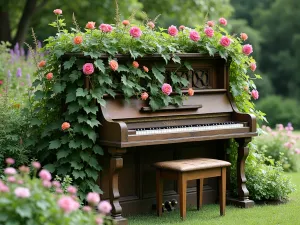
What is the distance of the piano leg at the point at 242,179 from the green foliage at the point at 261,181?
7.9 inches

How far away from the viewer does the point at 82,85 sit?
5848 mm

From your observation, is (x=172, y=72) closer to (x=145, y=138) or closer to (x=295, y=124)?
(x=145, y=138)

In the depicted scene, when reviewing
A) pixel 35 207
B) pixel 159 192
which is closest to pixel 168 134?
→ pixel 159 192

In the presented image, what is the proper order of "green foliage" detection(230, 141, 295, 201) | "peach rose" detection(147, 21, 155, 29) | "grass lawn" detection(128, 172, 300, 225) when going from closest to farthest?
"grass lawn" detection(128, 172, 300, 225) → "peach rose" detection(147, 21, 155, 29) → "green foliage" detection(230, 141, 295, 201)

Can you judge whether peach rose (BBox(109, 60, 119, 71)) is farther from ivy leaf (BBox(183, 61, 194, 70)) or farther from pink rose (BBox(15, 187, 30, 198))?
pink rose (BBox(15, 187, 30, 198))

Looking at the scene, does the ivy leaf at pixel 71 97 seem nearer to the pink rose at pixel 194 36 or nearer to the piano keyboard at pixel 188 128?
the piano keyboard at pixel 188 128

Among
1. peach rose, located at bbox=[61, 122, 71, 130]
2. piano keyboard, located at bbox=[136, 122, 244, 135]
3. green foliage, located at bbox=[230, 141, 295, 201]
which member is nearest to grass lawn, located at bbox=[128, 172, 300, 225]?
green foliage, located at bbox=[230, 141, 295, 201]

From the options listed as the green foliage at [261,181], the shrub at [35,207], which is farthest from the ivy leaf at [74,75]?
the shrub at [35,207]

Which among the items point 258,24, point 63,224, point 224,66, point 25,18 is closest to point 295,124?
point 258,24

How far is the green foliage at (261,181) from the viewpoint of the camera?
6941mm

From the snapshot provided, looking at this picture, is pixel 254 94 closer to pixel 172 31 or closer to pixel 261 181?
pixel 261 181

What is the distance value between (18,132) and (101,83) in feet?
3.33

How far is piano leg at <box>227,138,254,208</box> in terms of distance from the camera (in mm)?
6684

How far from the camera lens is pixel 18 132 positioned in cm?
613
